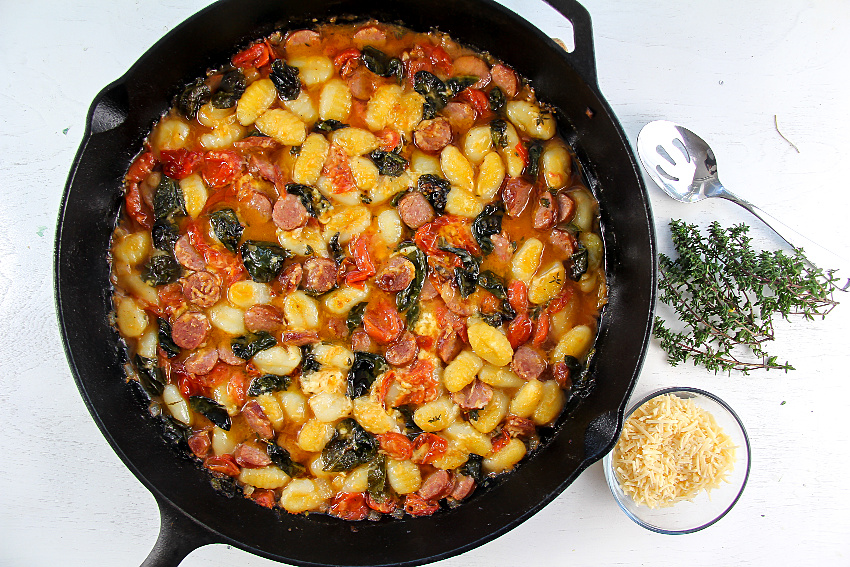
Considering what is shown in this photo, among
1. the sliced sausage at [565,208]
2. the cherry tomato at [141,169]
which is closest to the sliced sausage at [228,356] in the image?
the cherry tomato at [141,169]

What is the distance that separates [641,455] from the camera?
2.29 meters

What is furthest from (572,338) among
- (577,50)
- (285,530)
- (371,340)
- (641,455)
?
(285,530)

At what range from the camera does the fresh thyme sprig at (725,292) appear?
2.32 meters

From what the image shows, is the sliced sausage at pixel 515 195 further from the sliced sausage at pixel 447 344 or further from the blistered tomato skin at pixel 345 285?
the sliced sausage at pixel 447 344

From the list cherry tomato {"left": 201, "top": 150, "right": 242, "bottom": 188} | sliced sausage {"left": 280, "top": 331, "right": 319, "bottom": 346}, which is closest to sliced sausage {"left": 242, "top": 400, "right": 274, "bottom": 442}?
sliced sausage {"left": 280, "top": 331, "right": 319, "bottom": 346}

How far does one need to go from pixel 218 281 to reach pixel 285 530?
1.01m

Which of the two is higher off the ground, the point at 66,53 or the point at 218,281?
the point at 66,53

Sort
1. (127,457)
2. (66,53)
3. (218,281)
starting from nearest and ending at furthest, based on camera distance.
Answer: (127,457)
(218,281)
(66,53)

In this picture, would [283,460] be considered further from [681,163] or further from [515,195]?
[681,163]

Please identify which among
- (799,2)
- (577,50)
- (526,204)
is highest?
(577,50)

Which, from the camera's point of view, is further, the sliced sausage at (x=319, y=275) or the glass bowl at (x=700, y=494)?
the glass bowl at (x=700, y=494)

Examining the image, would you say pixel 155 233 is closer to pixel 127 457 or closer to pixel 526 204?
pixel 127 457

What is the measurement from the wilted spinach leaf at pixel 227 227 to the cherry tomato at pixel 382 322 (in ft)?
1.85

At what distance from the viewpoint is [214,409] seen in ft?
7.40
